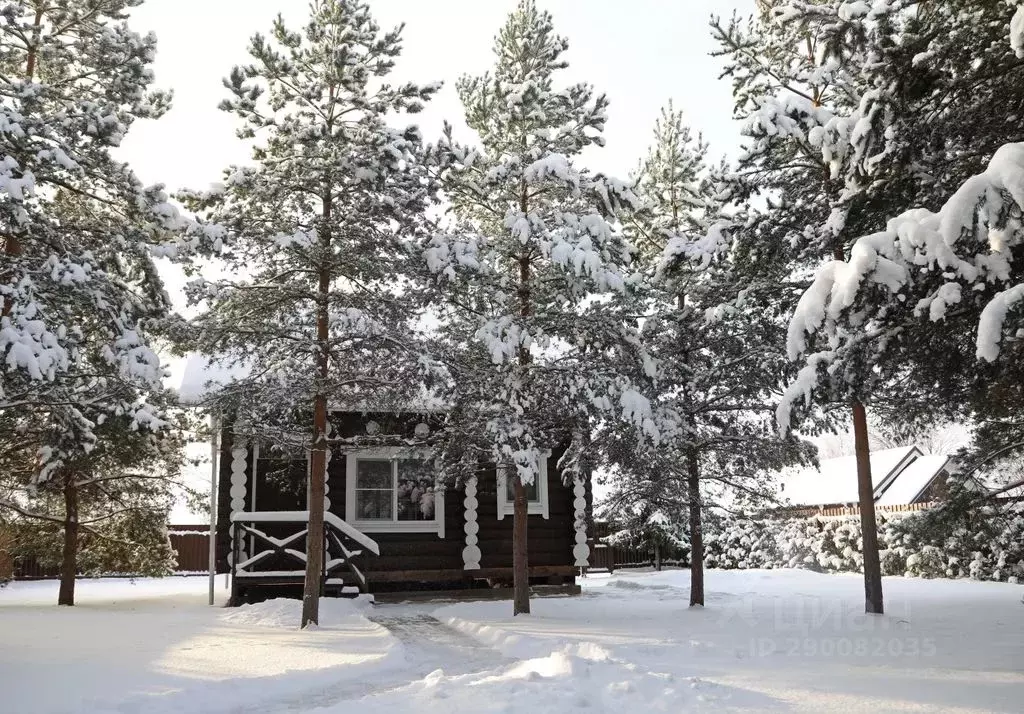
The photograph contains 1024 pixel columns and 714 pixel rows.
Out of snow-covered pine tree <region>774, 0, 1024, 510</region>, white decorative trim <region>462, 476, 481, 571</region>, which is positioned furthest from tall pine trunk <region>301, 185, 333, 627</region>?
snow-covered pine tree <region>774, 0, 1024, 510</region>

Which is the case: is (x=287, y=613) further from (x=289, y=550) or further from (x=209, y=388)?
(x=209, y=388)

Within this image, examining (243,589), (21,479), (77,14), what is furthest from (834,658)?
(21,479)

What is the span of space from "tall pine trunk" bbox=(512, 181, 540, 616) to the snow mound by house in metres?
2.52

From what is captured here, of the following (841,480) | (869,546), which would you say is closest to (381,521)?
(869,546)

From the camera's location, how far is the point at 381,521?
670 inches

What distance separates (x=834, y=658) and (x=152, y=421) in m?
10.3

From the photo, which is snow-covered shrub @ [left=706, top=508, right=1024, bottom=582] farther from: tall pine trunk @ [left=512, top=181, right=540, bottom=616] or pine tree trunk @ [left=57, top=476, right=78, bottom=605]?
pine tree trunk @ [left=57, top=476, right=78, bottom=605]

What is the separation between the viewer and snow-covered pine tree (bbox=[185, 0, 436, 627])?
36.3ft

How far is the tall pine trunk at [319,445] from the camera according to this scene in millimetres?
11086

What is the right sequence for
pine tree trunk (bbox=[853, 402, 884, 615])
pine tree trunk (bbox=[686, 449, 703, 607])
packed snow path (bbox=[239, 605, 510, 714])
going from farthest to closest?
pine tree trunk (bbox=[686, 449, 703, 607]) → pine tree trunk (bbox=[853, 402, 884, 615]) → packed snow path (bbox=[239, 605, 510, 714])

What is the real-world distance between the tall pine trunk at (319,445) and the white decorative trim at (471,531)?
6110 millimetres

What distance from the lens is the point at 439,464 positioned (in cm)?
1334

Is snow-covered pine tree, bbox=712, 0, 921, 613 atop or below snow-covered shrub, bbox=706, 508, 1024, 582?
atop

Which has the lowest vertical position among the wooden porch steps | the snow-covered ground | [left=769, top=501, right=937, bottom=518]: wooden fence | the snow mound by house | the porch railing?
the wooden porch steps
